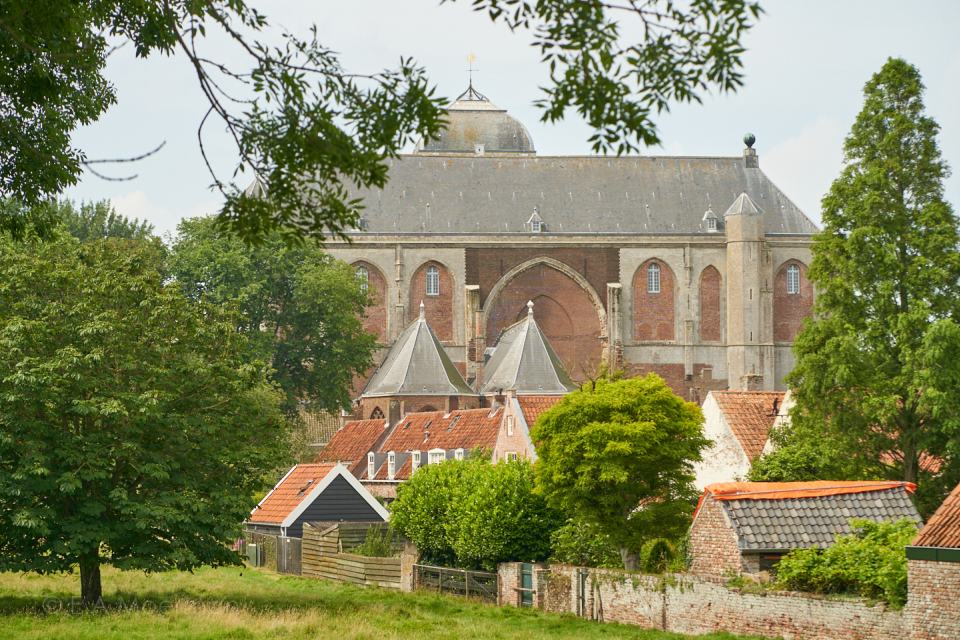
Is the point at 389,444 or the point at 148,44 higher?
the point at 148,44

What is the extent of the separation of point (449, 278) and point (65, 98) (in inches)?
2466

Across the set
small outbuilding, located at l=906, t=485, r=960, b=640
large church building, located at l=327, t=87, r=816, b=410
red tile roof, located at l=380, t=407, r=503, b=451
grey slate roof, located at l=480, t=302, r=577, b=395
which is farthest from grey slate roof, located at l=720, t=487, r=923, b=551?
large church building, located at l=327, t=87, r=816, b=410

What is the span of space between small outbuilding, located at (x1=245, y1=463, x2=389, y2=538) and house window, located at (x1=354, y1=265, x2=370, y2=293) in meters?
27.2

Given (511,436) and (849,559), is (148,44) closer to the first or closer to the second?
(849,559)

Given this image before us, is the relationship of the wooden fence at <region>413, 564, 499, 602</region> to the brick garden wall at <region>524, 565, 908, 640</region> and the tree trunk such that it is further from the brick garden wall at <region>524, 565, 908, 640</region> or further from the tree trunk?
the tree trunk

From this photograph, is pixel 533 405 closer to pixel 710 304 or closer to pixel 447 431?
pixel 447 431

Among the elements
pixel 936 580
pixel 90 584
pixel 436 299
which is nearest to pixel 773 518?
pixel 936 580

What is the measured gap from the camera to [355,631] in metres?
20.3

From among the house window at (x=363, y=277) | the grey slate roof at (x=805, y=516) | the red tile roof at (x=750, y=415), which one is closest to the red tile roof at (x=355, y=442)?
the house window at (x=363, y=277)

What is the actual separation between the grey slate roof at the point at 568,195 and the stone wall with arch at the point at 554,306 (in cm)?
217

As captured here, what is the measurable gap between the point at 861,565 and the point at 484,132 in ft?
239

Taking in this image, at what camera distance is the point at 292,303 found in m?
61.3

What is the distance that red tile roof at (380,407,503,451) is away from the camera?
42219 mm

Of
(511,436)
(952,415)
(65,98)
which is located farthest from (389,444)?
(65,98)
